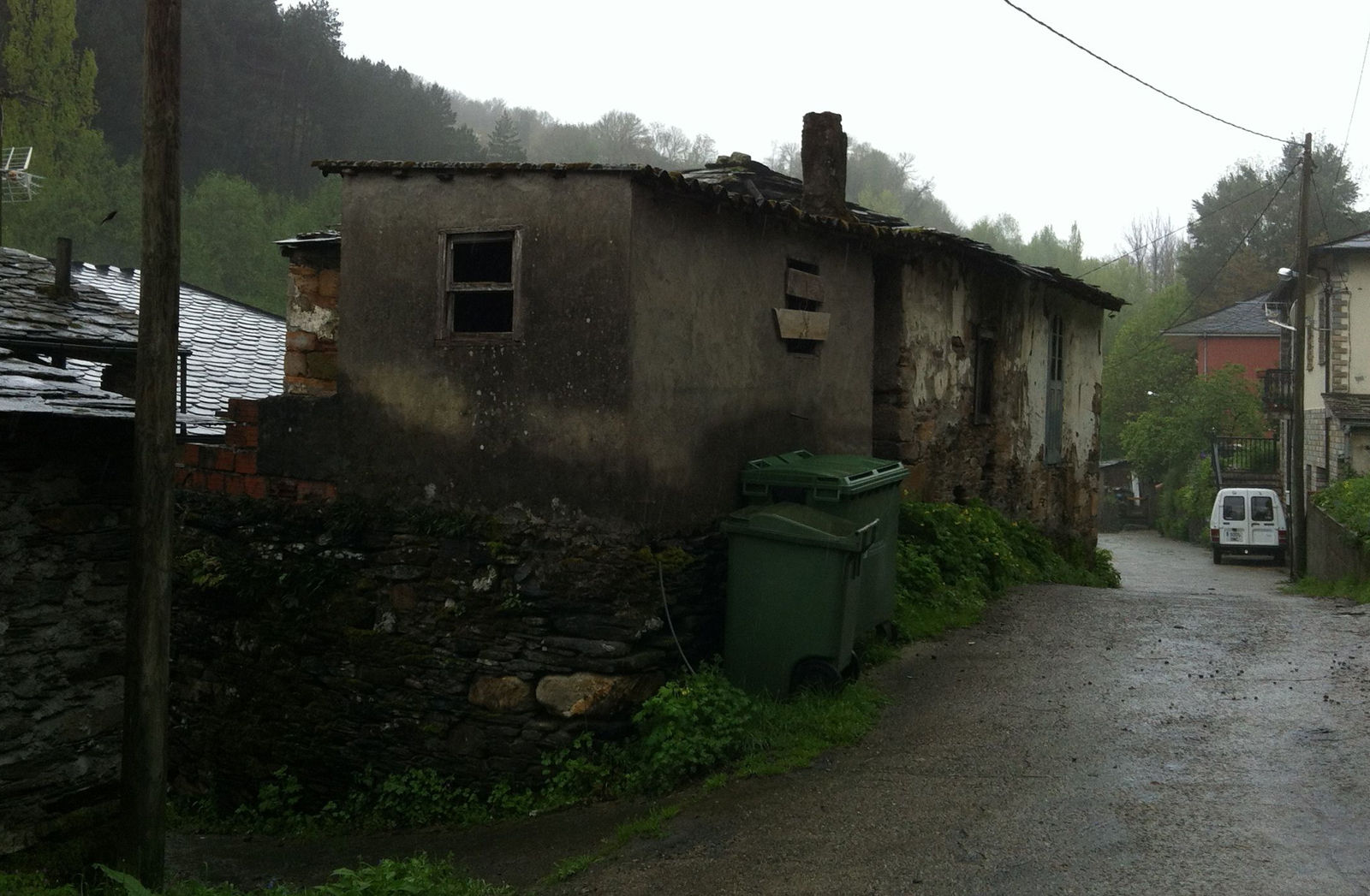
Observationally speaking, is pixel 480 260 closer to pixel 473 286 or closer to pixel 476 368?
pixel 473 286

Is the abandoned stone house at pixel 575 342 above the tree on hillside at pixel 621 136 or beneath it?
beneath

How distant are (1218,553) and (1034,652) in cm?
1894

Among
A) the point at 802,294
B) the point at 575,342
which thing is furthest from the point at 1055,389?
the point at 575,342

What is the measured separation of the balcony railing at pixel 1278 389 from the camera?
28.1m

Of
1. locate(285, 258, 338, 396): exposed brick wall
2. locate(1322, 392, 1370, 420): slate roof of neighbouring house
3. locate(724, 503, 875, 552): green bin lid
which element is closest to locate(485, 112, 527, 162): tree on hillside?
locate(1322, 392, 1370, 420): slate roof of neighbouring house

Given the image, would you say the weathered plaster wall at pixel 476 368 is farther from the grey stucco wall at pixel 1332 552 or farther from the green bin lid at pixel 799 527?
the grey stucco wall at pixel 1332 552

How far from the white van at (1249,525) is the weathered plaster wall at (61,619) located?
24.5 meters

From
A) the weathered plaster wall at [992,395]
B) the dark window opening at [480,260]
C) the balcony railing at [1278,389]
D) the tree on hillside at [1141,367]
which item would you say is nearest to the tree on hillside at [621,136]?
the tree on hillside at [1141,367]

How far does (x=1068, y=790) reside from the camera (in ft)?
20.5

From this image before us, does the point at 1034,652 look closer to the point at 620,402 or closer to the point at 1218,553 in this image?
the point at 620,402

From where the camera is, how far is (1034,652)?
9.42 m

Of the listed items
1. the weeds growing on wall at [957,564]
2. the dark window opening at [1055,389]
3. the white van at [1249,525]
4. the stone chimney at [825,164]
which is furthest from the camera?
the white van at [1249,525]

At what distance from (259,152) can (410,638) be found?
32.4m

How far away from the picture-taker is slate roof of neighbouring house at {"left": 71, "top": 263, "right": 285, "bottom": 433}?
14.2 m
